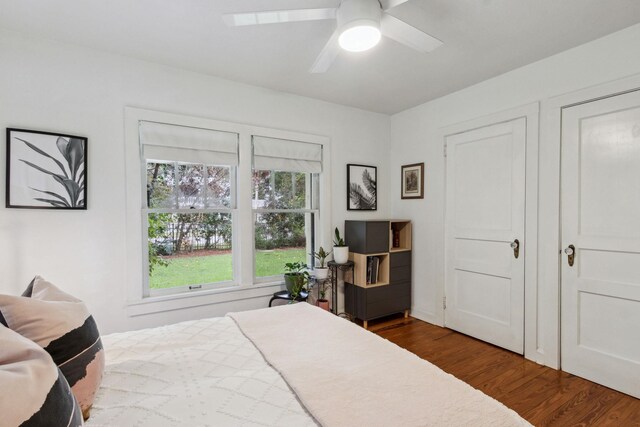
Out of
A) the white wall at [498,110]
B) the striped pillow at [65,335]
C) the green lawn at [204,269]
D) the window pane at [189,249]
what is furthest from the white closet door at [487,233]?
the striped pillow at [65,335]

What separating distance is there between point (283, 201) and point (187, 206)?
0.98 meters

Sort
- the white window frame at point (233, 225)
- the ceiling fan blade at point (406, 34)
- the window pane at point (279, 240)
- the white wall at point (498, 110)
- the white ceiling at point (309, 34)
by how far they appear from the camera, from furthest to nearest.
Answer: the window pane at point (279, 240)
the white window frame at point (233, 225)
the white wall at point (498, 110)
the white ceiling at point (309, 34)
the ceiling fan blade at point (406, 34)

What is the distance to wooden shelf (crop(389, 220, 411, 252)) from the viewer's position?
3.67 m

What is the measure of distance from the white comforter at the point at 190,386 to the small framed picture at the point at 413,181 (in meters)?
2.73

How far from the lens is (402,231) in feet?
12.5

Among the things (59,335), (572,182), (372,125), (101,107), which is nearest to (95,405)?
(59,335)

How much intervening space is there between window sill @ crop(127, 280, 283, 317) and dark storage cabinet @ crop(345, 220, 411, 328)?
881 mm

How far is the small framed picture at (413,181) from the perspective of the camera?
358cm

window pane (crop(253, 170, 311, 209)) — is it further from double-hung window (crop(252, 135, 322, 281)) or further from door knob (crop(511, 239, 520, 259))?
door knob (crop(511, 239, 520, 259))

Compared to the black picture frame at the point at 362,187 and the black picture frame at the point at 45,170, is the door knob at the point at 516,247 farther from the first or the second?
the black picture frame at the point at 45,170

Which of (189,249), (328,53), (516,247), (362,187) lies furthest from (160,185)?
(516,247)

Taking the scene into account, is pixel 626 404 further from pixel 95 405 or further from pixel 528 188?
pixel 95 405

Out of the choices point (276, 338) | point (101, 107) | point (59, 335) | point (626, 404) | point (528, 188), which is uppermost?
point (101, 107)

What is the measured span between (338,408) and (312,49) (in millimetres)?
2346
